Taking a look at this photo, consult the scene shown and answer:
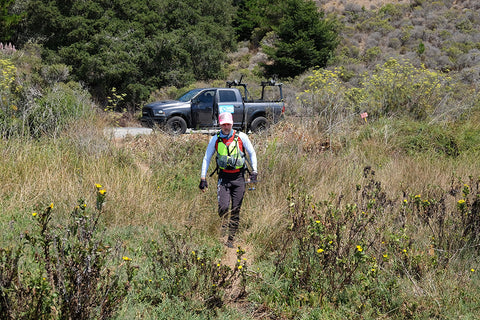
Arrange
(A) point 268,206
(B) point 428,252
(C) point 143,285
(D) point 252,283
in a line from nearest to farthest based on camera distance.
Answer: (C) point 143,285, (D) point 252,283, (B) point 428,252, (A) point 268,206

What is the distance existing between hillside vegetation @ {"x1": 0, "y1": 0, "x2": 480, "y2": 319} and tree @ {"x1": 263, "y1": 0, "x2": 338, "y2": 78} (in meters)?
14.4

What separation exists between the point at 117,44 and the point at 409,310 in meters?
21.6

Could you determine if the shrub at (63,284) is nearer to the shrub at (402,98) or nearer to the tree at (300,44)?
the shrub at (402,98)

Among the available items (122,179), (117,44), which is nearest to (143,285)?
(122,179)

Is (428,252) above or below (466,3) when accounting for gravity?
below

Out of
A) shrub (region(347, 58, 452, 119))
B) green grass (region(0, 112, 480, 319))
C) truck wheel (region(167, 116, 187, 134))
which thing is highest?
shrub (region(347, 58, 452, 119))

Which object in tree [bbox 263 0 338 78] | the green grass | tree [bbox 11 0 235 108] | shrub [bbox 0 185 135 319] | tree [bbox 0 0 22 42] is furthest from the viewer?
tree [bbox 263 0 338 78]

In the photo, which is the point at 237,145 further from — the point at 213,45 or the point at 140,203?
the point at 213,45

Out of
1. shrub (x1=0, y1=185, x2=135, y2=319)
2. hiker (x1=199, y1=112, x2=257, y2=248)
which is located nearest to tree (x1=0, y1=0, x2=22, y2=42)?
hiker (x1=199, y1=112, x2=257, y2=248)

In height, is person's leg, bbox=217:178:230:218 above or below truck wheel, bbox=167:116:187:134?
below

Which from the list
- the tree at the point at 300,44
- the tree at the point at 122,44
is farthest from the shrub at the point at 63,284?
the tree at the point at 300,44

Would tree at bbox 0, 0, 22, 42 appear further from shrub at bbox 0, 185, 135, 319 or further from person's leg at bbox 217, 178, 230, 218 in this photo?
shrub at bbox 0, 185, 135, 319

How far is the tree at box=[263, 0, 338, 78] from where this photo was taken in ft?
86.1

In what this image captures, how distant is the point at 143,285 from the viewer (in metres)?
3.90
